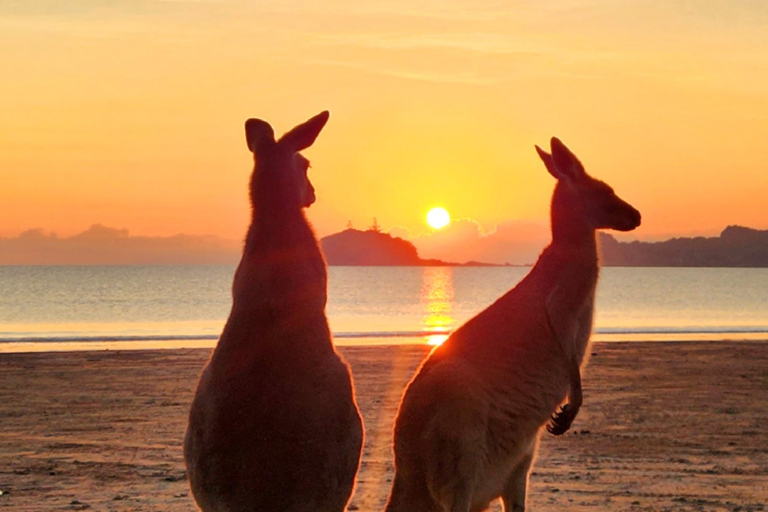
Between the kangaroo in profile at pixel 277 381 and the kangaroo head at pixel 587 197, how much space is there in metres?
2.23

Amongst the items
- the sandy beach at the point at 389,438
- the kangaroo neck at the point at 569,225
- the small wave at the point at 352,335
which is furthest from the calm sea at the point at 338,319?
the kangaroo neck at the point at 569,225

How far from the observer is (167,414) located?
12.1 metres

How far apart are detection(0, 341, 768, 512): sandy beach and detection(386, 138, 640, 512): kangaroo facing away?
2439 mm

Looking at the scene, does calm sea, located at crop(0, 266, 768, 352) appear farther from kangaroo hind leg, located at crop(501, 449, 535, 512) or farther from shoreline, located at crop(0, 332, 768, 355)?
kangaroo hind leg, located at crop(501, 449, 535, 512)

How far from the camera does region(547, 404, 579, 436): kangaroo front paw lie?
517cm

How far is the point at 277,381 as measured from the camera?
3.39 metres

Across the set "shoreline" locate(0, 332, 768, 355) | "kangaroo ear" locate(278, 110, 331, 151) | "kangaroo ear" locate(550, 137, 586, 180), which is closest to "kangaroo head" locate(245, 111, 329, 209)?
"kangaroo ear" locate(278, 110, 331, 151)

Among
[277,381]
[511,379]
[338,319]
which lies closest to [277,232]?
[277,381]

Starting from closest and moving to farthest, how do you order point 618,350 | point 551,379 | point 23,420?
point 551,379
point 23,420
point 618,350

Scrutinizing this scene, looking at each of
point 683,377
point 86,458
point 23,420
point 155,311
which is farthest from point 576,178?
point 155,311

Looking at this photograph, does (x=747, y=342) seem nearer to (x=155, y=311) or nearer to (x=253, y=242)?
(x=253, y=242)

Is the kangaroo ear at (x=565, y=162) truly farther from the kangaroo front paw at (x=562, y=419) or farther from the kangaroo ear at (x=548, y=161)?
the kangaroo front paw at (x=562, y=419)

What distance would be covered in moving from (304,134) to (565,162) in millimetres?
2321

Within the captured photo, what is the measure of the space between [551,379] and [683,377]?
11.6m
